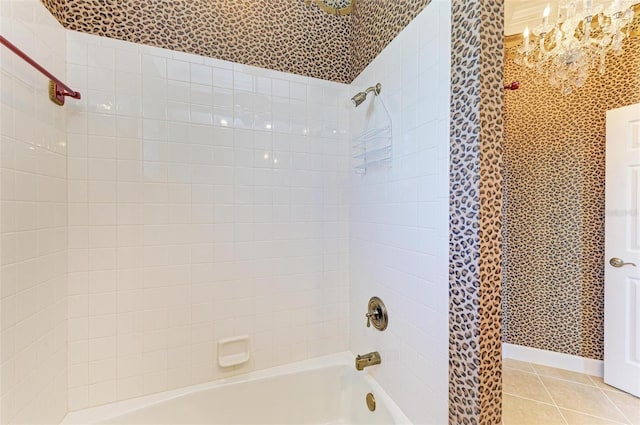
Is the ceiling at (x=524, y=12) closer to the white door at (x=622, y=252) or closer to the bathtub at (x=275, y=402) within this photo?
the white door at (x=622, y=252)

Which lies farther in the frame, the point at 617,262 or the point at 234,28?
the point at 617,262

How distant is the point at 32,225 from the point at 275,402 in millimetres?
1488

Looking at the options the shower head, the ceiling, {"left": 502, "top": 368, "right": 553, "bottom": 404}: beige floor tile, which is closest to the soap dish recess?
the shower head

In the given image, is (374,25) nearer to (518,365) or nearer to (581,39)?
(581,39)

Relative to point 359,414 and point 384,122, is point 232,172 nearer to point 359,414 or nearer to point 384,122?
point 384,122

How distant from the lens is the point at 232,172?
155 cm

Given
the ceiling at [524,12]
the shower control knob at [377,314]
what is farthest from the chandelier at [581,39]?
the shower control knob at [377,314]

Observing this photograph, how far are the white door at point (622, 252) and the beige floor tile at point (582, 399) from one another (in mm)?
221

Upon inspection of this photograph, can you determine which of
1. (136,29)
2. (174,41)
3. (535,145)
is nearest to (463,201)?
(174,41)

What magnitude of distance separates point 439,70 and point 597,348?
9.31 ft

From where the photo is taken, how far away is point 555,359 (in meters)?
2.40

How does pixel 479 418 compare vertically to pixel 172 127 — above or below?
below

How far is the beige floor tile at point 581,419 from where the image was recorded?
177 cm

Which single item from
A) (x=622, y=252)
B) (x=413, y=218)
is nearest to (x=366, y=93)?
(x=413, y=218)
